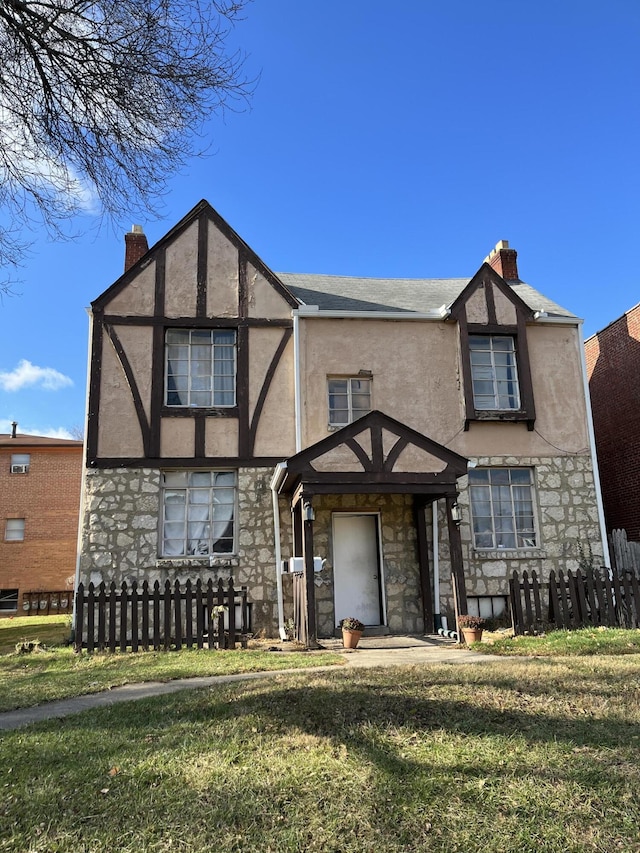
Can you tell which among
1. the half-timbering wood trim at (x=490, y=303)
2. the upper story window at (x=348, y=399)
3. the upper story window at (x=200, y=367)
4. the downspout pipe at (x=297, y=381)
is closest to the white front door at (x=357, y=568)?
the downspout pipe at (x=297, y=381)

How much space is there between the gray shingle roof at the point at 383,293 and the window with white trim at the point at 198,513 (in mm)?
4415

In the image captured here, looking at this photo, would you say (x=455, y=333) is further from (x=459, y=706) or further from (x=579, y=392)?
(x=459, y=706)

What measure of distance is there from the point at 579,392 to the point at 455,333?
3.06 m

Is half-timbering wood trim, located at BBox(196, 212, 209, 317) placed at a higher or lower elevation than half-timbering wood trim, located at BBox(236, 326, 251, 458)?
higher

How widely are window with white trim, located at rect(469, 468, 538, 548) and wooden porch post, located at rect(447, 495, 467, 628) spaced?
90.0 inches

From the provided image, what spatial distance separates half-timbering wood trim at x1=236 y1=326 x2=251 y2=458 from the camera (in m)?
13.2

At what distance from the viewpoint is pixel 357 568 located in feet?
42.3

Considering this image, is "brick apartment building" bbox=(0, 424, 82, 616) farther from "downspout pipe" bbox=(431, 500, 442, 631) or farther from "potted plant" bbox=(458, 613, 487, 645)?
"potted plant" bbox=(458, 613, 487, 645)

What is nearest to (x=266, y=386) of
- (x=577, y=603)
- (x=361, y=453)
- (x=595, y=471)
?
(x=361, y=453)

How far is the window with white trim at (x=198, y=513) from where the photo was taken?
12.8 metres

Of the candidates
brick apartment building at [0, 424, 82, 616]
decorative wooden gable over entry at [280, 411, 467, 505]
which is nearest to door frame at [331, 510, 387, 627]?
decorative wooden gable over entry at [280, 411, 467, 505]

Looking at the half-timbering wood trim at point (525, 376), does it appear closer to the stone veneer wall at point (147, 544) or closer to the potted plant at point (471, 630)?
the potted plant at point (471, 630)

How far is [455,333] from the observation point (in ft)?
46.9

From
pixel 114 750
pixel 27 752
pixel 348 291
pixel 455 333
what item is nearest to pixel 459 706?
pixel 114 750
